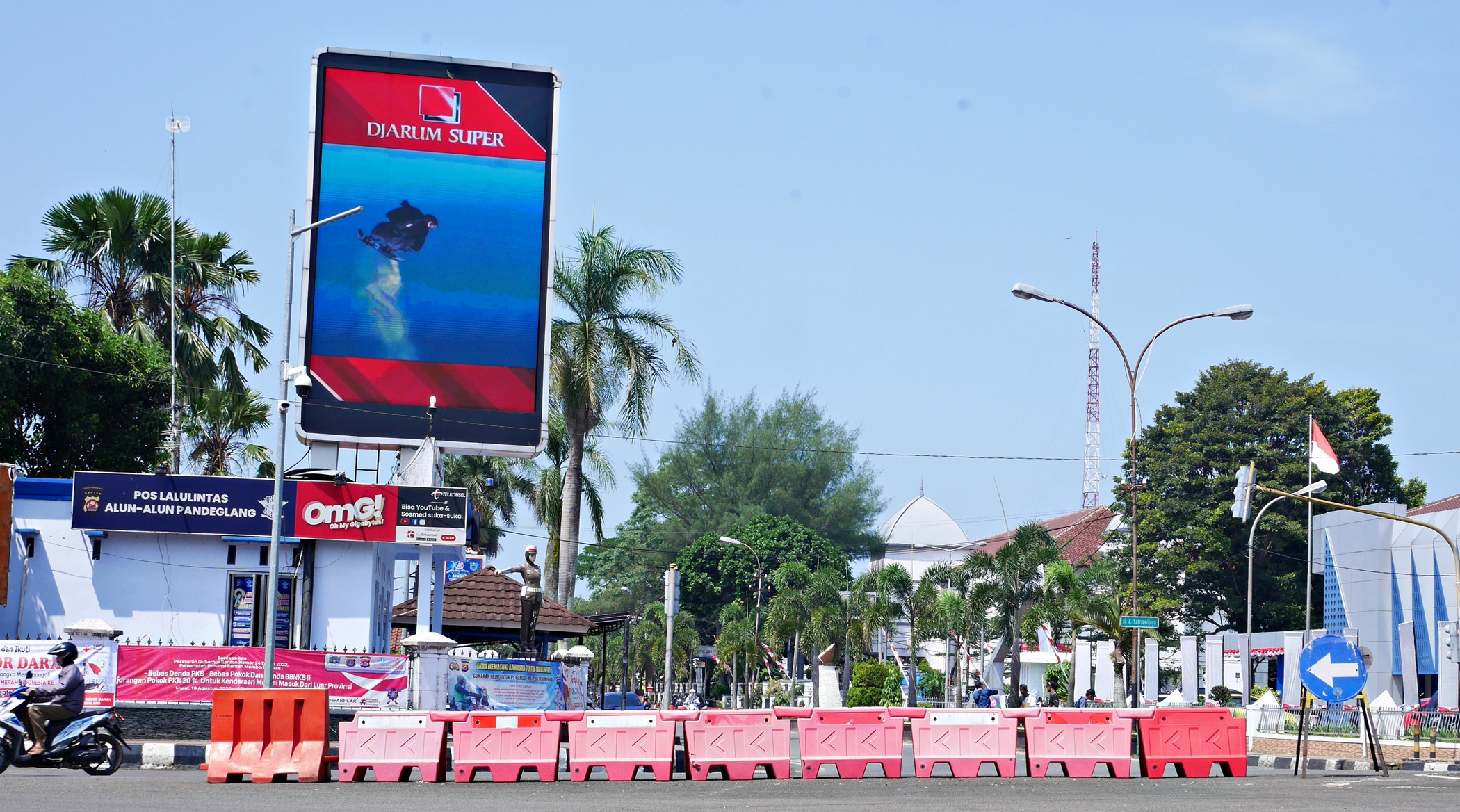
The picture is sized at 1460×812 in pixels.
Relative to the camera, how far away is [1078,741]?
18031 millimetres

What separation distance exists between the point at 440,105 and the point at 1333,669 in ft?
68.2

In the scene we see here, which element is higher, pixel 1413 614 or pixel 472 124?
pixel 472 124

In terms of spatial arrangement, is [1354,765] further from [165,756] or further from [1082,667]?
[1082,667]

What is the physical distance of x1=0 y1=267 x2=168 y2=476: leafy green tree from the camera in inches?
1438

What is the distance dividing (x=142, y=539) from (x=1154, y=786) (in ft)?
63.7

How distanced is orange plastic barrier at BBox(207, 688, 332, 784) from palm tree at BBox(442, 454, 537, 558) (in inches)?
1461

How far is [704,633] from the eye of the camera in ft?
290

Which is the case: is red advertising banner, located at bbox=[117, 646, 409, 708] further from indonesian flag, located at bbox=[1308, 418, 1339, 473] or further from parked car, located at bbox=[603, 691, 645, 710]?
indonesian flag, located at bbox=[1308, 418, 1339, 473]

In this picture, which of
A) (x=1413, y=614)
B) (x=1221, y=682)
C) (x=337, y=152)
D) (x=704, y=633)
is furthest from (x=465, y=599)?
(x=704, y=633)

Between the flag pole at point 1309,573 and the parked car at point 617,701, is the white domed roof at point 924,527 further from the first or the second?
the parked car at point 617,701

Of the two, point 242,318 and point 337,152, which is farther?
point 242,318

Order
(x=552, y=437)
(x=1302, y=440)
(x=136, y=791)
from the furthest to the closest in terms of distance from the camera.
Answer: (x=1302, y=440) → (x=552, y=437) → (x=136, y=791)

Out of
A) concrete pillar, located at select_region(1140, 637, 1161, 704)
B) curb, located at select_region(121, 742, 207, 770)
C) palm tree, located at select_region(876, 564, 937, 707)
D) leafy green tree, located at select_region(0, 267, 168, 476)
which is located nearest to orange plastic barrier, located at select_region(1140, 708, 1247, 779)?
curb, located at select_region(121, 742, 207, 770)

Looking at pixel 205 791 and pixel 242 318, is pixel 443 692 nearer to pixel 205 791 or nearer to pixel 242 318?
pixel 205 791
